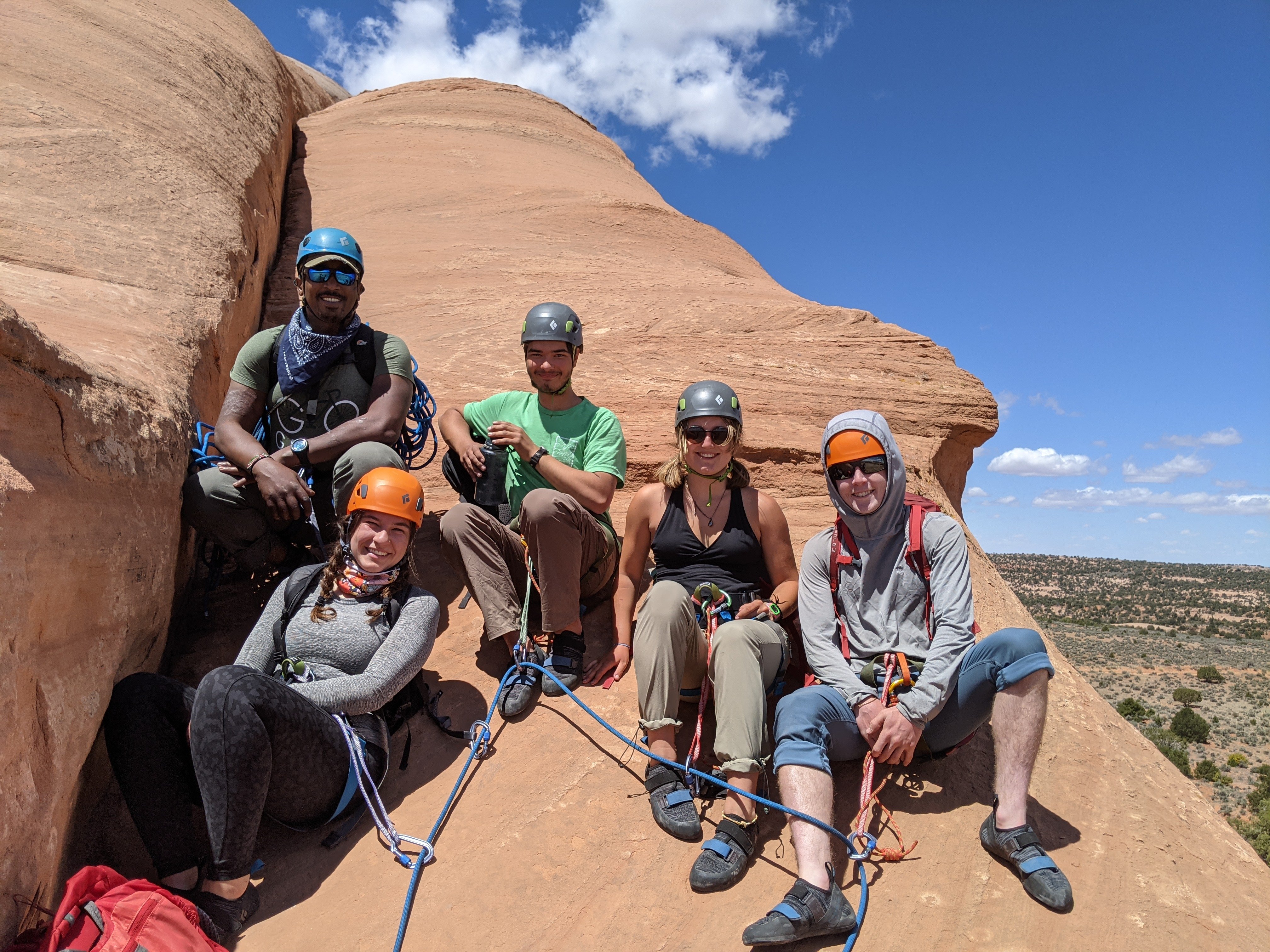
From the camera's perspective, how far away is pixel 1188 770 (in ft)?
126

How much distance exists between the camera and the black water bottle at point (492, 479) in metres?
4.30

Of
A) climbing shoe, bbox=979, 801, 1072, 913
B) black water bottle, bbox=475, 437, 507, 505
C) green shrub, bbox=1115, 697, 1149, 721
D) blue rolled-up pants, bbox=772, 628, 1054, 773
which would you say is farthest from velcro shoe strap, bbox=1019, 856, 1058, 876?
green shrub, bbox=1115, 697, 1149, 721

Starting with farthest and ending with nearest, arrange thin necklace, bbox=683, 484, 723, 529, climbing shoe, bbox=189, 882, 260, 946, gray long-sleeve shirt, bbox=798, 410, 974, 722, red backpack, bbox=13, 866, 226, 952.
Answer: thin necklace, bbox=683, 484, 723, 529, gray long-sleeve shirt, bbox=798, 410, 974, 722, climbing shoe, bbox=189, 882, 260, 946, red backpack, bbox=13, 866, 226, 952

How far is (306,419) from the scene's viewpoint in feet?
13.9

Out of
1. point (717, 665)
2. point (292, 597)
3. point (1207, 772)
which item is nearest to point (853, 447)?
point (717, 665)

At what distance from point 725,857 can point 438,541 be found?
2.97 metres

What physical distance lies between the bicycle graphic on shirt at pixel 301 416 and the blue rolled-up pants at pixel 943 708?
265cm

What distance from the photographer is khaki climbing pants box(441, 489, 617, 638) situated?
3789 mm

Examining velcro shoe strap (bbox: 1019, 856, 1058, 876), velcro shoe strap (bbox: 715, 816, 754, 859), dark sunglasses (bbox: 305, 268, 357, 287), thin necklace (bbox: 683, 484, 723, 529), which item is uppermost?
dark sunglasses (bbox: 305, 268, 357, 287)

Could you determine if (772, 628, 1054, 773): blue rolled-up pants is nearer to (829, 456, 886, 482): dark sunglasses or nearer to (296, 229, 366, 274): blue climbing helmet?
(829, 456, 886, 482): dark sunglasses

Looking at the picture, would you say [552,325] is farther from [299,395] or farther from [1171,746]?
[1171,746]

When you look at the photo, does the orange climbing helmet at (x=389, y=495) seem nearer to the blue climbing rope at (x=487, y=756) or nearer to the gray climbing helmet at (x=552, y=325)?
the blue climbing rope at (x=487, y=756)

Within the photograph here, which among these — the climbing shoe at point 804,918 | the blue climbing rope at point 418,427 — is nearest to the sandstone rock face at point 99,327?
the blue climbing rope at point 418,427

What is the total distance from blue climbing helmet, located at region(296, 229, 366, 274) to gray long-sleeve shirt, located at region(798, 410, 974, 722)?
2691 millimetres
